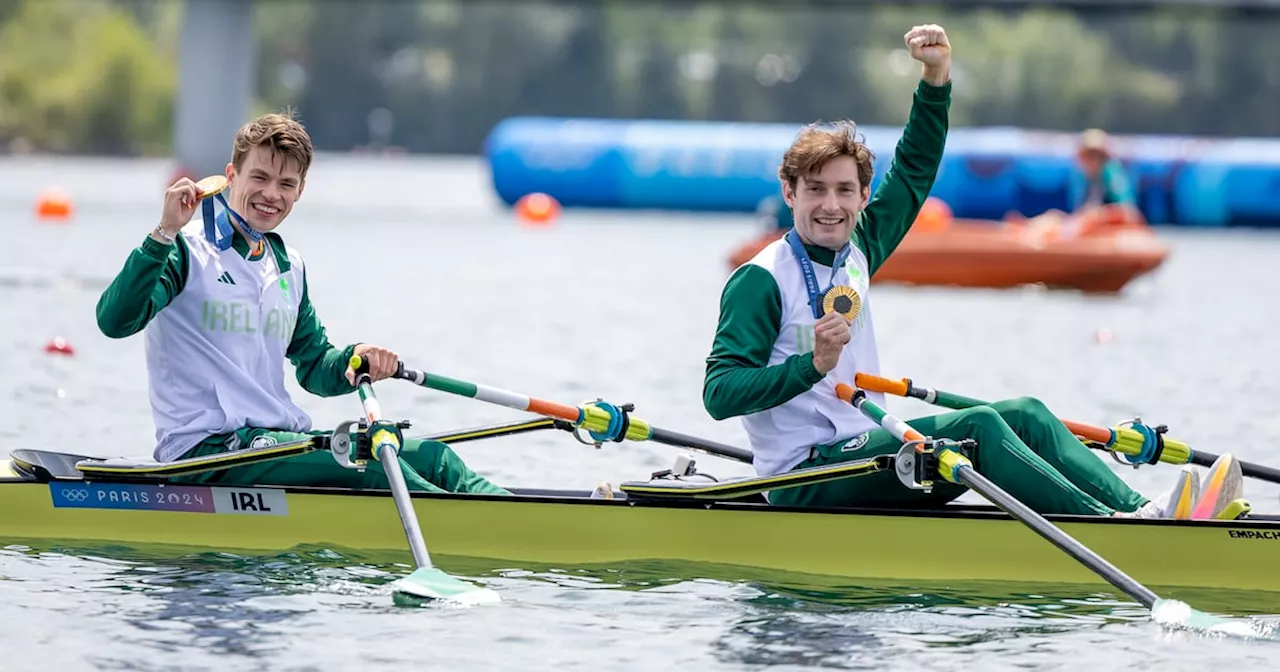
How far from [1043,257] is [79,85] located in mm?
52554

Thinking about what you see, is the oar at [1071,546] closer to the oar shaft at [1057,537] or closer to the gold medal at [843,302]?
the oar shaft at [1057,537]

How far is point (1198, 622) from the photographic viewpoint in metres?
6.84

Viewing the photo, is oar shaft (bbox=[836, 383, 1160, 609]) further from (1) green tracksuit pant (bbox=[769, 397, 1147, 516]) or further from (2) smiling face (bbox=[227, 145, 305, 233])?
(2) smiling face (bbox=[227, 145, 305, 233])

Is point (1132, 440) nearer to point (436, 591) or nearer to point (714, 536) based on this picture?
point (714, 536)

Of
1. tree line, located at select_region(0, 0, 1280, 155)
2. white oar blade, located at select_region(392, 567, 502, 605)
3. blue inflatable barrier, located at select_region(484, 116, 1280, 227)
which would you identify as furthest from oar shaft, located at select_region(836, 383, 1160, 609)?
tree line, located at select_region(0, 0, 1280, 155)

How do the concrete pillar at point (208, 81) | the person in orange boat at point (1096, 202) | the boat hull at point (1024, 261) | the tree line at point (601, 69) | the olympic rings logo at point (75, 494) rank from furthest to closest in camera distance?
the tree line at point (601, 69)
the concrete pillar at point (208, 81)
the person in orange boat at point (1096, 202)
the boat hull at point (1024, 261)
the olympic rings logo at point (75, 494)

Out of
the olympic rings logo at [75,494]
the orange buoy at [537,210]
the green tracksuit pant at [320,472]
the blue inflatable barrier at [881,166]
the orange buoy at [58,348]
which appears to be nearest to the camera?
the green tracksuit pant at [320,472]

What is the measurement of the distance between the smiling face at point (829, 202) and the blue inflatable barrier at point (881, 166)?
25.8m

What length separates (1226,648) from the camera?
673 cm

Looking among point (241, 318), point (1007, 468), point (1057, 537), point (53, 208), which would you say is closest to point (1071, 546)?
point (1057, 537)

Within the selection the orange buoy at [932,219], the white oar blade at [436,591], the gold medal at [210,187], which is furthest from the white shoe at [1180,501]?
the orange buoy at [932,219]

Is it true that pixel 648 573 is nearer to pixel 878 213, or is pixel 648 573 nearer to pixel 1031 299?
pixel 878 213

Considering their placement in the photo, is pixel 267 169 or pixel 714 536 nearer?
pixel 267 169

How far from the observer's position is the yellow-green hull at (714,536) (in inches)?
285
